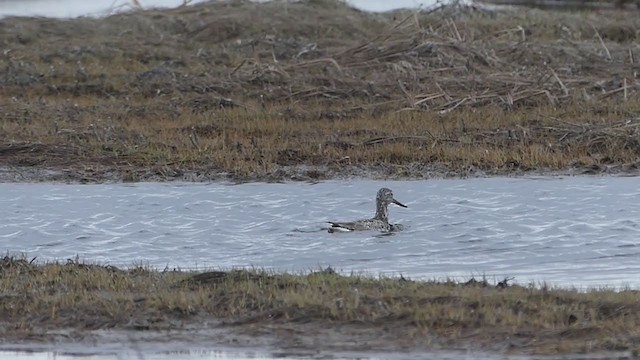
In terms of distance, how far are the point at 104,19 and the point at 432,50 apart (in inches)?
326

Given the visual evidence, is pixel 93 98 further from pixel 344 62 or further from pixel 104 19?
pixel 104 19

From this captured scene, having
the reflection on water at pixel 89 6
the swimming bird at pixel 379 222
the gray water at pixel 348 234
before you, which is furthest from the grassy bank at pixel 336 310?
the reflection on water at pixel 89 6

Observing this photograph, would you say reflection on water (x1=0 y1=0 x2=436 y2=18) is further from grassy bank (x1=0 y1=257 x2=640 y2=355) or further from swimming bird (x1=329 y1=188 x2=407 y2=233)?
grassy bank (x1=0 y1=257 x2=640 y2=355)

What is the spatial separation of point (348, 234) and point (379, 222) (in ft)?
1.16

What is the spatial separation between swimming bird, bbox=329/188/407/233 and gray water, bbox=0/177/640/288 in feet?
0.32

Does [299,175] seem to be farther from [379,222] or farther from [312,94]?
[312,94]

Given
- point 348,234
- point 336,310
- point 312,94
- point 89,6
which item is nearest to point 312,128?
point 312,94

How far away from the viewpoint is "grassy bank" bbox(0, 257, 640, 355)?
318 inches

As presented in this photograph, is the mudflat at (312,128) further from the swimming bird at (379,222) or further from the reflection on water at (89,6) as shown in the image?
the reflection on water at (89,6)

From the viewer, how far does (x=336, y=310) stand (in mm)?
8516

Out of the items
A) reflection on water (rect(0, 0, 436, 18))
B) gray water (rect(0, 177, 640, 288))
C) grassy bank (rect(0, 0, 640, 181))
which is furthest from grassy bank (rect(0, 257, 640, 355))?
reflection on water (rect(0, 0, 436, 18))

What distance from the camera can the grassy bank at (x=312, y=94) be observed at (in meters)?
15.9

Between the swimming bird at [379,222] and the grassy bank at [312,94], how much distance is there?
7.47 feet

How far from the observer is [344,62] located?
21.5m
